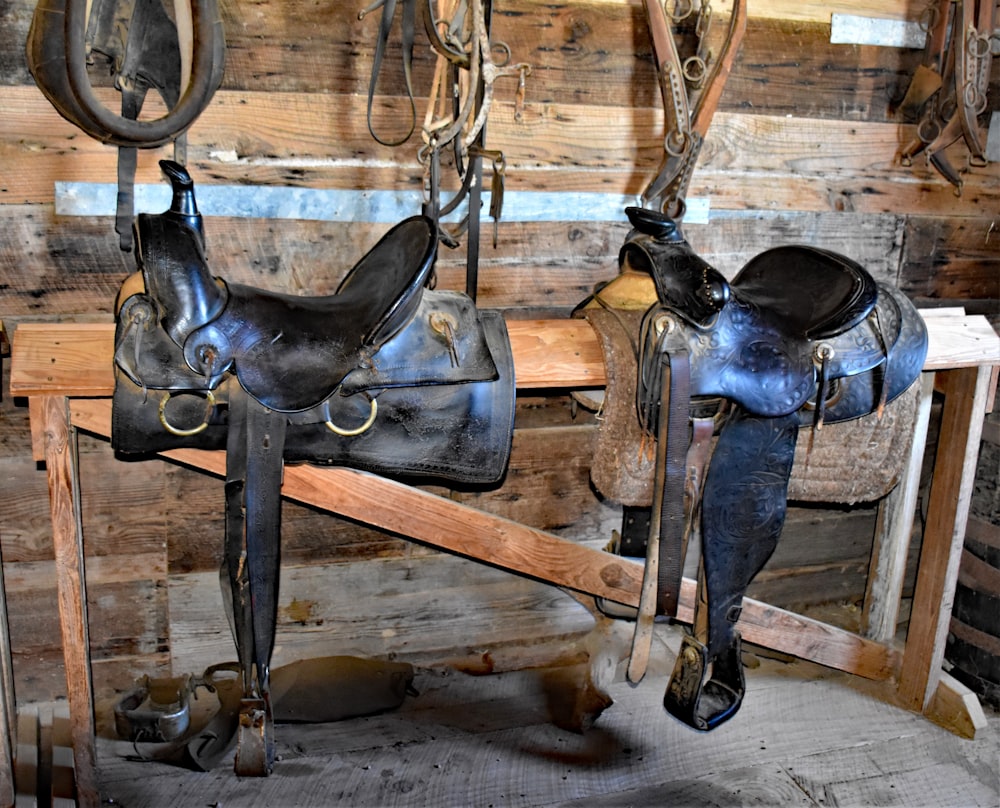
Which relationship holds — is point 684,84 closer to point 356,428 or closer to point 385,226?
point 385,226

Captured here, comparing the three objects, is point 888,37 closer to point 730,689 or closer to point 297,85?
point 297,85

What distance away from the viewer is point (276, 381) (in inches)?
52.6

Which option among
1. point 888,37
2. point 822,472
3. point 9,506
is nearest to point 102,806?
point 9,506

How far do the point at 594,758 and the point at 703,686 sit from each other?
1.44 feet

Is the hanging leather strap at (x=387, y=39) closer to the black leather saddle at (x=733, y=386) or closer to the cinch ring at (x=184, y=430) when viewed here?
the black leather saddle at (x=733, y=386)

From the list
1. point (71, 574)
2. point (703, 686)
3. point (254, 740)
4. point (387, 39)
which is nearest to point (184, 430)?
point (71, 574)

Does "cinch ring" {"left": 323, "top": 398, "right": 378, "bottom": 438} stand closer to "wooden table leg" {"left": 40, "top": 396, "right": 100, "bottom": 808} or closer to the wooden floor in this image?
"wooden table leg" {"left": 40, "top": 396, "right": 100, "bottom": 808}

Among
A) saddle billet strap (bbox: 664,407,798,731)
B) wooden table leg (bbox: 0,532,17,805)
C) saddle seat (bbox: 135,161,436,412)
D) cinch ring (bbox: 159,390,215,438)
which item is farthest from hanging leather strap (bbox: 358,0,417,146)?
wooden table leg (bbox: 0,532,17,805)

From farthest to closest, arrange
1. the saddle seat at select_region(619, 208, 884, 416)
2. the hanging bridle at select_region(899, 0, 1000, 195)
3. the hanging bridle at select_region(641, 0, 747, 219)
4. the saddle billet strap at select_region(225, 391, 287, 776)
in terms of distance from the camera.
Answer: the hanging bridle at select_region(899, 0, 1000, 195)
the hanging bridle at select_region(641, 0, 747, 219)
the saddle seat at select_region(619, 208, 884, 416)
the saddle billet strap at select_region(225, 391, 287, 776)

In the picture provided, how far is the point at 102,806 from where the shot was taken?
179cm

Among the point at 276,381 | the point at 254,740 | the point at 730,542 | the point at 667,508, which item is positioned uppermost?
the point at 276,381

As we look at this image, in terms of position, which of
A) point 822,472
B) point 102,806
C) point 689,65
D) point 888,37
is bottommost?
point 102,806

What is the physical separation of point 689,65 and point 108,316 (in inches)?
59.9

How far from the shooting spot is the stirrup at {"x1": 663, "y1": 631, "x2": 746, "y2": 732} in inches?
66.4
